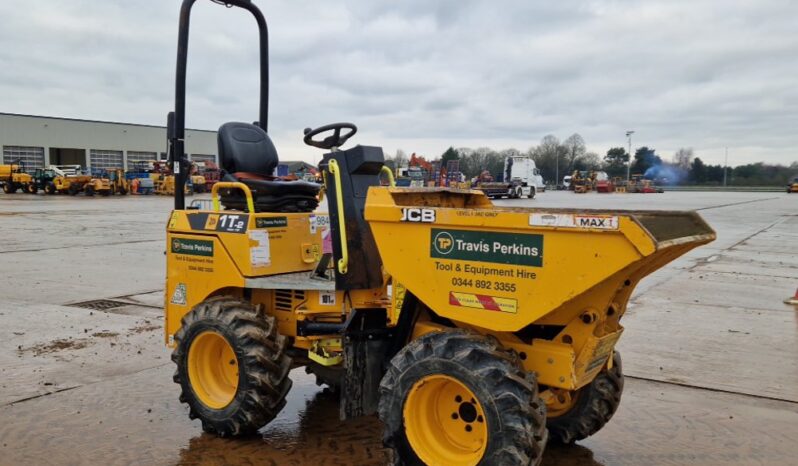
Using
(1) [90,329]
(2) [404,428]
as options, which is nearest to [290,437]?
(2) [404,428]

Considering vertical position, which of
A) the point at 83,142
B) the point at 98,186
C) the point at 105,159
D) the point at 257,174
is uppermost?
the point at 83,142

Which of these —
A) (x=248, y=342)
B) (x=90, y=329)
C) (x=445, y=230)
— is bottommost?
(x=90, y=329)

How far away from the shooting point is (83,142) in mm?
65000

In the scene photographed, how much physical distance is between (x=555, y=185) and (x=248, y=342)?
82887 millimetres

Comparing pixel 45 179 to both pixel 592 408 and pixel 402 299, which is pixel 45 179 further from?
pixel 592 408

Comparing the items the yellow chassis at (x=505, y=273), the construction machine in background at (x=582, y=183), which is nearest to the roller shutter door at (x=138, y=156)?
the construction machine in background at (x=582, y=183)

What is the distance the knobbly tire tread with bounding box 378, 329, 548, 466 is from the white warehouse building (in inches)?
2452

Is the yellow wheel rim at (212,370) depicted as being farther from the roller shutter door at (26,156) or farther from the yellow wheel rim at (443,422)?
the roller shutter door at (26,156)

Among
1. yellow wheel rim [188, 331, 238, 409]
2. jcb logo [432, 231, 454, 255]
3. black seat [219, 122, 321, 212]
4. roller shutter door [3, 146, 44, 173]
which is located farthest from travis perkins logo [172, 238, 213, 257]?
roller shutter door [3, 146, 44, 173]

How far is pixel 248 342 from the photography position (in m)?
4.00

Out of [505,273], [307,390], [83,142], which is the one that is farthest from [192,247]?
[83,142]

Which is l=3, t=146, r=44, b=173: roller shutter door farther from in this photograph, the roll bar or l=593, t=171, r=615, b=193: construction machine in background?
the roll bar

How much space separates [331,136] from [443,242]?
1.30m

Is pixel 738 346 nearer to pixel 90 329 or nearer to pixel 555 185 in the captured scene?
pixel 90 329
